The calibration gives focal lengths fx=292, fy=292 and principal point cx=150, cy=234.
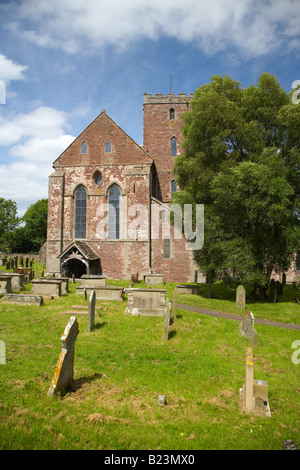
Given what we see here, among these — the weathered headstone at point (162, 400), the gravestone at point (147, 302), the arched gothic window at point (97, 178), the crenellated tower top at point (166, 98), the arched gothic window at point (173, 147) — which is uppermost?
the crenellated tower top at point (166, 98)

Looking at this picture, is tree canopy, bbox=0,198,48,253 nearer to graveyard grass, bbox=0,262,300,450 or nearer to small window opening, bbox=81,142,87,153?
small window opening, bbox=81,142,87,153

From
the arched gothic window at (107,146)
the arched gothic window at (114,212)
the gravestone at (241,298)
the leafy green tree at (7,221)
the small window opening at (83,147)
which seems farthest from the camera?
the leafy green tree at (7,221)

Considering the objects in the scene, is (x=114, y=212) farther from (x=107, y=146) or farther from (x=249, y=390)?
(x=249, y=390)

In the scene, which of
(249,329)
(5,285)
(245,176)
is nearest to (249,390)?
(249,329)

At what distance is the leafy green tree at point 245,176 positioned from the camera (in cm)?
1591

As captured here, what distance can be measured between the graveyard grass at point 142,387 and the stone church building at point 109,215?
14.0m

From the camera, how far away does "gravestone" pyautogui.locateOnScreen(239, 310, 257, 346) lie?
9828 millimetres

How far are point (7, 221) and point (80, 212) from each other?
38.5m

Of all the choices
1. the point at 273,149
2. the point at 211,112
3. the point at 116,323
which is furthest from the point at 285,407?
the point at 211,112

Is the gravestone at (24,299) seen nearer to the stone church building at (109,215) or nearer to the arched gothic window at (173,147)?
the stone church building at (109,215)

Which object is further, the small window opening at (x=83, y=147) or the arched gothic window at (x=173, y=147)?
the arched gothic window at (x=173, y=147)

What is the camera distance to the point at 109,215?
1046 inches

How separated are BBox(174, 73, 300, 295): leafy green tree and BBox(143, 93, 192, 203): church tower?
1281 cm

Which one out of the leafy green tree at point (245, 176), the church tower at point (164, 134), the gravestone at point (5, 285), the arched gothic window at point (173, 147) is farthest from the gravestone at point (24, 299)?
the arched gothic window at point (173, 147)
